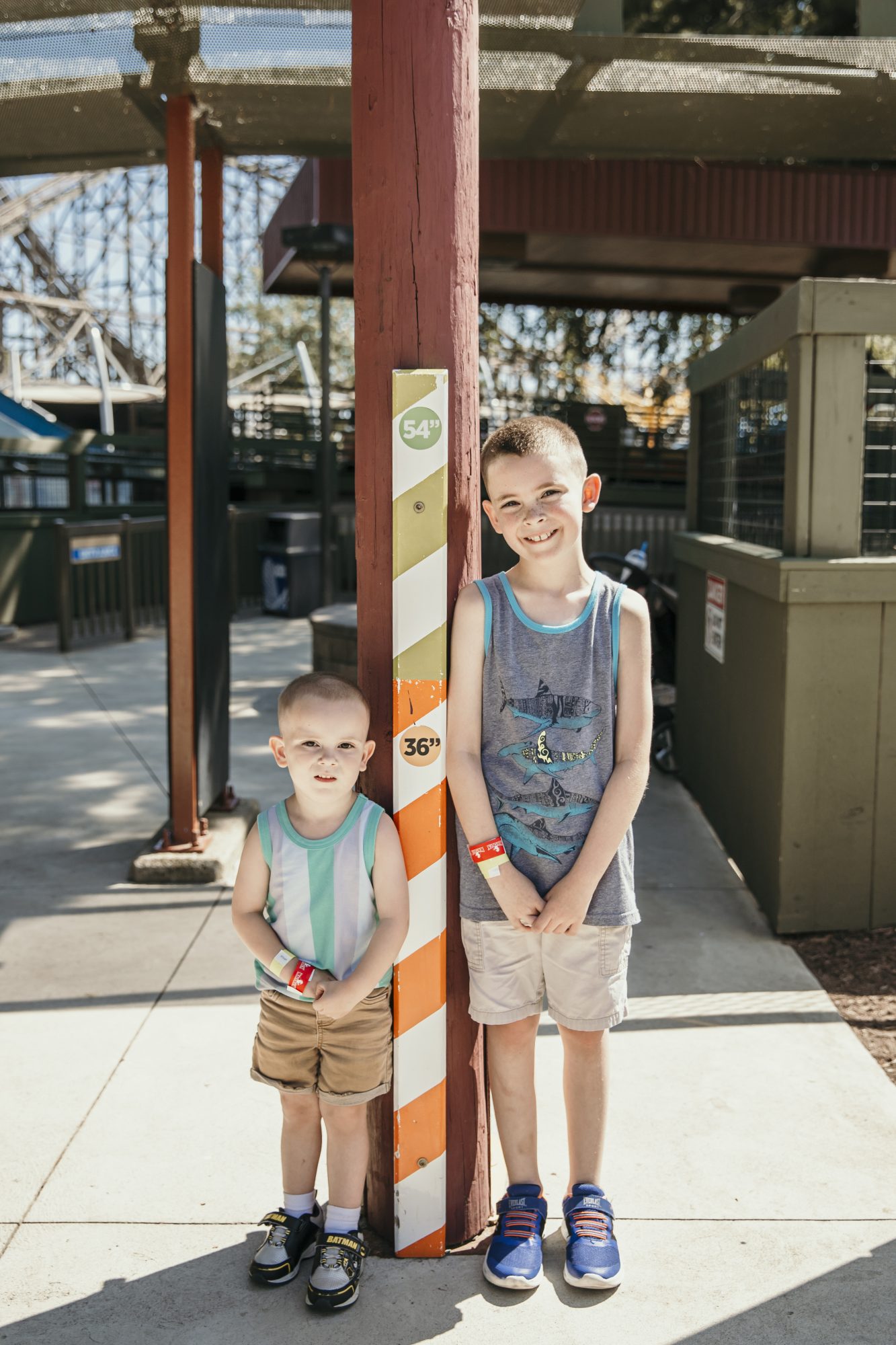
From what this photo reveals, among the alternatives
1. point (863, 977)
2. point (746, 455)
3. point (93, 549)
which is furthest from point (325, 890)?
point (93, 549)

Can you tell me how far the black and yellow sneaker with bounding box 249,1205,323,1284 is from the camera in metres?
2.56

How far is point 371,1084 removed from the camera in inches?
102

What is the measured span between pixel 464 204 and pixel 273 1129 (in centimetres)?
236

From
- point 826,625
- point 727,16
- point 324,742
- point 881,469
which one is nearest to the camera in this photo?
point 324,742

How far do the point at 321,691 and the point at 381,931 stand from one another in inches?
20.5

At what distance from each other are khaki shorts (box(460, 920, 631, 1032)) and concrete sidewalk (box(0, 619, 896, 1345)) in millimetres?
557

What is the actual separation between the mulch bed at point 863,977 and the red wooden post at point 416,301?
155 cm

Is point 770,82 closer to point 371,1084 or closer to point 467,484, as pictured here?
point 467,484

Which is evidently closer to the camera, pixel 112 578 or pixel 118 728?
pixel 118 728

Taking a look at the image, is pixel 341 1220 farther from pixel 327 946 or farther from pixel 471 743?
pixel 471 743

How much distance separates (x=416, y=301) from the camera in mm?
2576

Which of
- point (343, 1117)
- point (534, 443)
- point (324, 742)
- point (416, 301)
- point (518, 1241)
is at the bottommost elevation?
point (518, 1241)

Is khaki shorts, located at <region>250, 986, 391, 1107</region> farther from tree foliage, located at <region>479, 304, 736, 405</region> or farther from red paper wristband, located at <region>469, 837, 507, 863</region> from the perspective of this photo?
tree foliage, located at <region>479, 304, 736, 405</region>

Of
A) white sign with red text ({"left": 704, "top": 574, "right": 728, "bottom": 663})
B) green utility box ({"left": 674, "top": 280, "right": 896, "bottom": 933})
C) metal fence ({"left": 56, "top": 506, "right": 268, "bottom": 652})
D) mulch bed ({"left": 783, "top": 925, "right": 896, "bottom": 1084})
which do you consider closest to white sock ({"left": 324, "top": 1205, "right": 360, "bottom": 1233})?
mulch bed ({"left": 783, "top": 925, "right": 896, "bottom": 1084})
